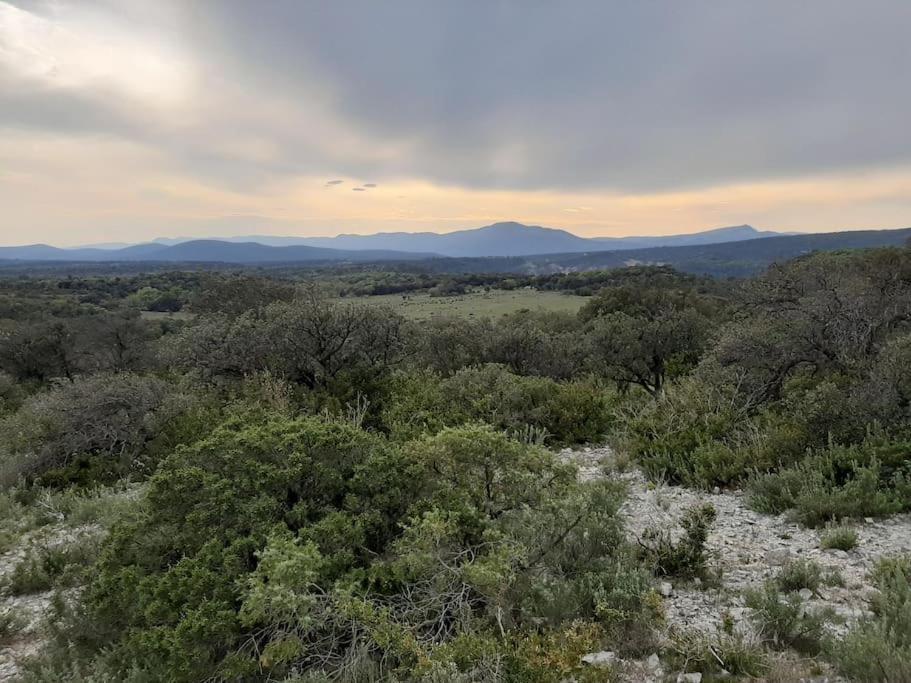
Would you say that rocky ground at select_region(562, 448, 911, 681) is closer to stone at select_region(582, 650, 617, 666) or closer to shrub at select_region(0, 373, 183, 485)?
stone at select_region(582, 650, 617, 666)

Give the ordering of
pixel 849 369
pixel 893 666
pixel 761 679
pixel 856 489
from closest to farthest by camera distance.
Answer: pixel 893 666 < pixel 761 679 < pixel 856 489 < pixel 849 369

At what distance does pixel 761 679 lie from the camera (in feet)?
10.3

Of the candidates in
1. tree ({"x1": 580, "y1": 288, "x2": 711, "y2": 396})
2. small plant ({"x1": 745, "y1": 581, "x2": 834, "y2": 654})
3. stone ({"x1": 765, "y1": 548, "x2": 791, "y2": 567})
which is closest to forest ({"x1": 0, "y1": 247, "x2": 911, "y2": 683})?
small plant ({"x1": 745, "y1": 581, "x2": 834, "y2": 654})

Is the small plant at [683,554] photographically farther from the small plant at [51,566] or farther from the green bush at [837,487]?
the small plant at [51,566]

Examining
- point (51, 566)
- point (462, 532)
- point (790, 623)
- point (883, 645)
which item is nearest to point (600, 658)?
point (790, 623)

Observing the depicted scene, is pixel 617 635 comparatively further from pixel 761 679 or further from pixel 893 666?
pixel 893 666

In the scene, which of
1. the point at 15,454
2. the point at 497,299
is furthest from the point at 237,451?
the point at 497,299

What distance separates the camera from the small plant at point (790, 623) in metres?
3.56

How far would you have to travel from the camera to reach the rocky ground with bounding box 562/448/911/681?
13.5ft

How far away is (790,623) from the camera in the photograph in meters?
3.64

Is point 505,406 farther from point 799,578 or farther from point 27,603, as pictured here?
point 27,603

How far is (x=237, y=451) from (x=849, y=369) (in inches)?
421

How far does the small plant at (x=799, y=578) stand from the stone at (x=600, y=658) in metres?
1.87

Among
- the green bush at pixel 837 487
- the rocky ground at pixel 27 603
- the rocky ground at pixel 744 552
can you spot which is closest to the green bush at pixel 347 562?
the rocky ground at pixel 744 552
